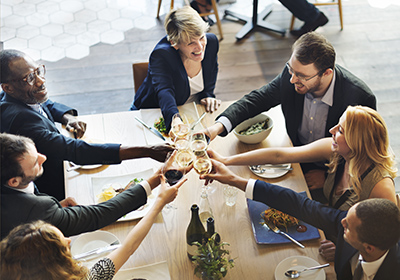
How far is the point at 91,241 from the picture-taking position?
1955 mm

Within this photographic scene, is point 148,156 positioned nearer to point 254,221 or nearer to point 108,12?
point 254,221

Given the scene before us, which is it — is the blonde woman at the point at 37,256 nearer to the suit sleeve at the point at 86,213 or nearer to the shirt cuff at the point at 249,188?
the suit sleeve at the point at 86,213

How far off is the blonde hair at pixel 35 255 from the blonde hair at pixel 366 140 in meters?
1.32

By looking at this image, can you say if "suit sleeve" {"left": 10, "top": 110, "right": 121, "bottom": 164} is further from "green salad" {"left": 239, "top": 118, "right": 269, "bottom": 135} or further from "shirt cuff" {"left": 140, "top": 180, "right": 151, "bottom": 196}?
"green salad" {"left": 239, "top": 118, "right": 269, "bottom": 135}

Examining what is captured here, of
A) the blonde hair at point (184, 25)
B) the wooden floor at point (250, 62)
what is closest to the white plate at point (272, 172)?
the blonde hair at point (184, 25)

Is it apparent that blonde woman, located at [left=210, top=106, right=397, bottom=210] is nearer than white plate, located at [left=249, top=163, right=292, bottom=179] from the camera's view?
Yes

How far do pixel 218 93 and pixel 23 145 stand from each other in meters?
2.56

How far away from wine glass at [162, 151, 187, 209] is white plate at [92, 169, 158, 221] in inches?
4.2

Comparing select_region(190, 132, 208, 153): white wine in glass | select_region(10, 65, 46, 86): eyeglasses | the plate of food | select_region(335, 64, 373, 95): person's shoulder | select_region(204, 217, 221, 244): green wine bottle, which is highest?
select_region(335, 64, 373, 95): person's shoulder

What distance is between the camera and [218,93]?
4.19 meters

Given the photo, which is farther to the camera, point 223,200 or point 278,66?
point 278,66

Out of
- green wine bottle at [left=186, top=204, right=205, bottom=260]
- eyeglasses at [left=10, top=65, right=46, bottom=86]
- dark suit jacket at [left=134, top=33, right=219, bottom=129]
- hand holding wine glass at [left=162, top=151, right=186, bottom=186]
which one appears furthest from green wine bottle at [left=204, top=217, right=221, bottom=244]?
eyeglasses at [left=10, top=65, right=46, bottom=86]

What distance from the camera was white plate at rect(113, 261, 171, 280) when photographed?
1805mm

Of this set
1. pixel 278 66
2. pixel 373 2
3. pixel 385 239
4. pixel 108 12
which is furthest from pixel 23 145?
pixel 373 2
